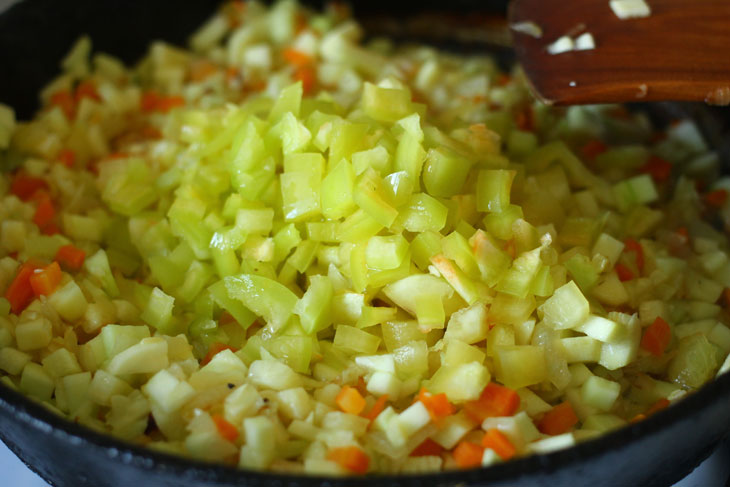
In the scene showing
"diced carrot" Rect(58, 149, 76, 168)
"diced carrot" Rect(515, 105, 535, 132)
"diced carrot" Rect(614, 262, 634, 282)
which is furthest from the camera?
"diced carrot" Rect(515, 105, 535, 132)

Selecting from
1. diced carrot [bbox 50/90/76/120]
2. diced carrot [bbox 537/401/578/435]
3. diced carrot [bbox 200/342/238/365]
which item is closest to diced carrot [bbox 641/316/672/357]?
diced carrot [bbox 537/401/578/435]

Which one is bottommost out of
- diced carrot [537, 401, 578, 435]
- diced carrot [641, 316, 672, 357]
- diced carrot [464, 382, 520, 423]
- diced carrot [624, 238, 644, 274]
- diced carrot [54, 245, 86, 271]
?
diced carrot [641, 316, 672, 357]

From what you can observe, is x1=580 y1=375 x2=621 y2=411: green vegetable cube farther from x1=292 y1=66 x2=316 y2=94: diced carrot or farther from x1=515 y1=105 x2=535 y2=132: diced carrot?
x1=292 y1=66 x2=316 y2=94: diced carrot

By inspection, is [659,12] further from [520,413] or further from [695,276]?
[520,413]

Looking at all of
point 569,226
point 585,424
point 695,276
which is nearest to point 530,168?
point 569,226

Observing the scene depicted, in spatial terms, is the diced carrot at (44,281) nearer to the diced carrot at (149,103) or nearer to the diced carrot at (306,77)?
the diced carrot at (149,103)

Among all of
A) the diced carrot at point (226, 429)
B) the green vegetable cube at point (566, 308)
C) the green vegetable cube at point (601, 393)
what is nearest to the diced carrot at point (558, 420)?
the green vegetable cube at point (601, 393)
